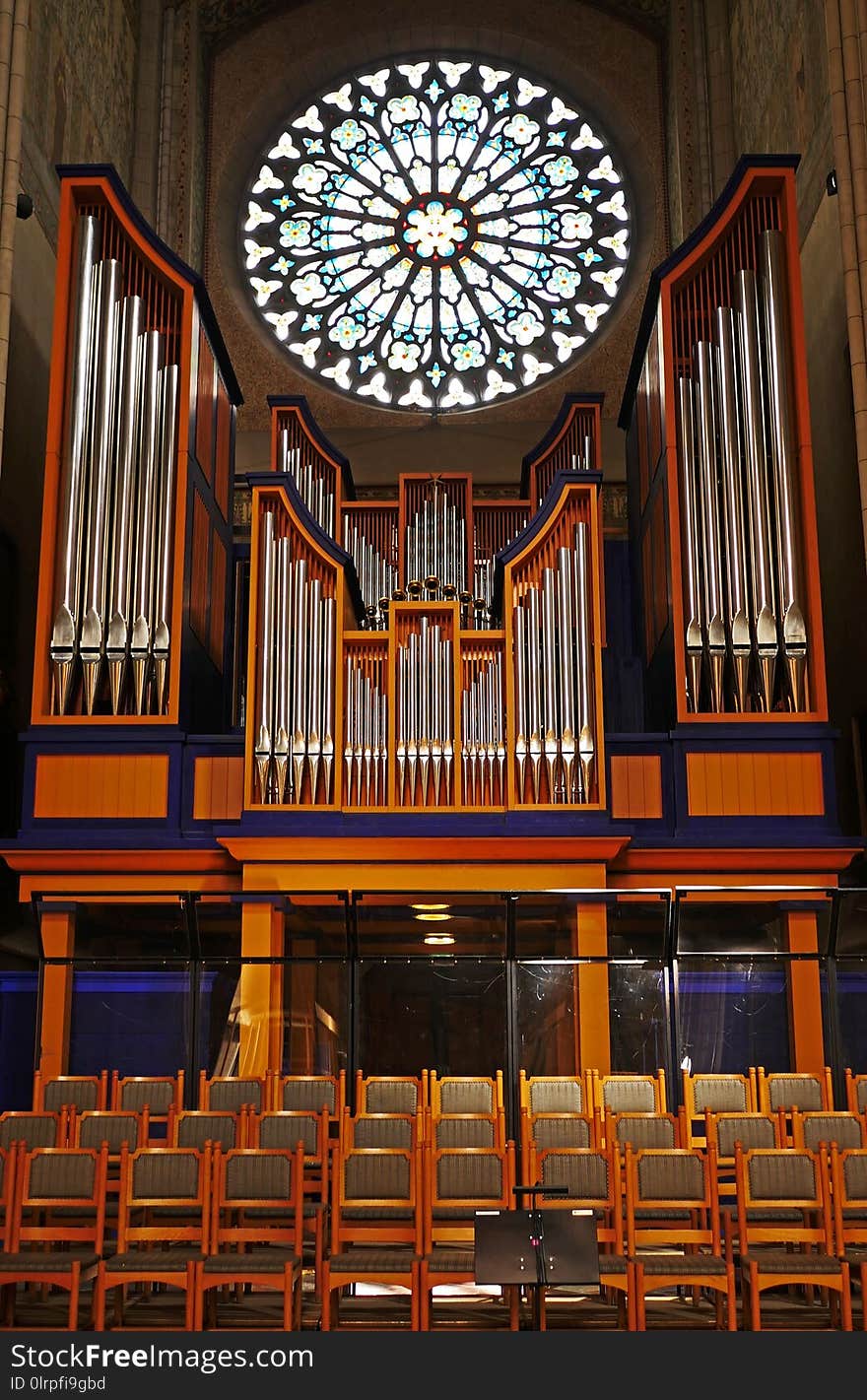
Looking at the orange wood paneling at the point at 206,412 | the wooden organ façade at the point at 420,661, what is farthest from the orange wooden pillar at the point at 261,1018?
the orange wood paneling at the point at 206,412

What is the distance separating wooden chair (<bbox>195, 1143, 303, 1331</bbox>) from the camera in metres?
5.97

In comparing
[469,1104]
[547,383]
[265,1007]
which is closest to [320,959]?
[265,1007]

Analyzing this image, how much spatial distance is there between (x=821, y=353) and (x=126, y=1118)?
28.1 feet

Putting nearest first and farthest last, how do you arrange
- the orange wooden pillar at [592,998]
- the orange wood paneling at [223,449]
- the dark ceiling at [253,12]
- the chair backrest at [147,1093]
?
the chair backrest at [147,1093]
the orange wooden pillar at [592,998]
the orange wood paneling at [223,449]
the dark ceiling at [253,12]

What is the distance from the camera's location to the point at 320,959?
861 centimetres

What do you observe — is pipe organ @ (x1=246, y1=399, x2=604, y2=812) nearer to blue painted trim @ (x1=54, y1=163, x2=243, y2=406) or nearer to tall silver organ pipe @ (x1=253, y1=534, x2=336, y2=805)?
tall silver organ pipe @ (x1=253, y1=534, x2=336, y2=805)

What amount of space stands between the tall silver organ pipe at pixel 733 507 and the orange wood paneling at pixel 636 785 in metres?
0.75

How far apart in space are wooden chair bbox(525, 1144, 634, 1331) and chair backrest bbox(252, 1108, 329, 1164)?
1025 millimetres

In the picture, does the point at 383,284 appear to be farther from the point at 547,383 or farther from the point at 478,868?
the point at 478,868

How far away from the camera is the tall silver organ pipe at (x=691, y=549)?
10.5 m

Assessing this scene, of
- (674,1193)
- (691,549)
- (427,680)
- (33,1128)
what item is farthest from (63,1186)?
(691,549)

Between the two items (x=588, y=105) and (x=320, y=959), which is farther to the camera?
(x=588, y=105)

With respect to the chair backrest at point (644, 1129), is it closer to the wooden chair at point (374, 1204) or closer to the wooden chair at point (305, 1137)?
the wooden chair at point (374, 1204)

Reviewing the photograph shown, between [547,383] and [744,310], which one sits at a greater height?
[547,383]
